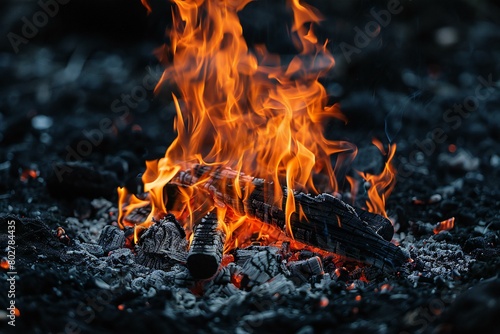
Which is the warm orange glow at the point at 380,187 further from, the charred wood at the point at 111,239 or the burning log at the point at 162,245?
the charred wood at the point at 111,239

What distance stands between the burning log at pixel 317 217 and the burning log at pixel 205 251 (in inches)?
18.3

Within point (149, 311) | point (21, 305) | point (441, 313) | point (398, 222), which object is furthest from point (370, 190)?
point (21, 305)

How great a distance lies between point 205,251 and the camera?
4.59m

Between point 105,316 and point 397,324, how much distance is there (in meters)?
1.87

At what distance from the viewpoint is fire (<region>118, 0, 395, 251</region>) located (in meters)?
5.59

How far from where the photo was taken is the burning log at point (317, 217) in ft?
15.8

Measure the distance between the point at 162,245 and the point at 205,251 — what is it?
611mm

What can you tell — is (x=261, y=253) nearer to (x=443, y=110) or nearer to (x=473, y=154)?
(x=473, y=154)

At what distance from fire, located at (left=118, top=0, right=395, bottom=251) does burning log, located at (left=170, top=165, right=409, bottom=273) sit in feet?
0.17

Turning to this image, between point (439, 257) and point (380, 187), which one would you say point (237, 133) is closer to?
point (380, 187)

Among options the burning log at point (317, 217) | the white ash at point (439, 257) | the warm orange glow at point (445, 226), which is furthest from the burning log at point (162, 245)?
the warm orange glow at point (445, 226)

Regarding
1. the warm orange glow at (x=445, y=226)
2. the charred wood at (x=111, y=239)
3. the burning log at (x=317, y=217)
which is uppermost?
the burning log at (x=317, y=217)

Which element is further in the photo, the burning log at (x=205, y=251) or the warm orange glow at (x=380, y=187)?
the warm orange glow at (x=380, y=187)

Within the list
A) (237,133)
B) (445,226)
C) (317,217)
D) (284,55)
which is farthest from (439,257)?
(284,55)
